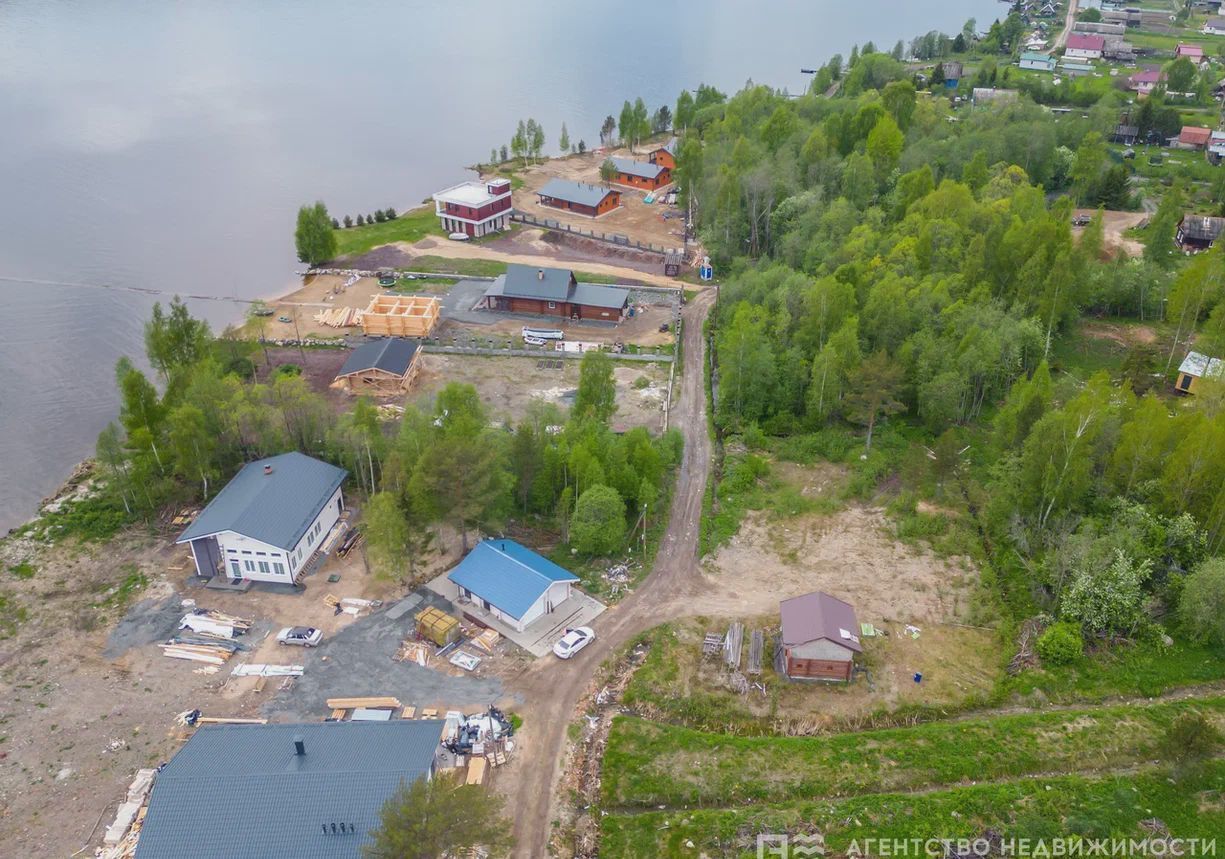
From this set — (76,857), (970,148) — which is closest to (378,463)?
(76,857)

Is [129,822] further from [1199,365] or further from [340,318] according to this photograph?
[1199,365]

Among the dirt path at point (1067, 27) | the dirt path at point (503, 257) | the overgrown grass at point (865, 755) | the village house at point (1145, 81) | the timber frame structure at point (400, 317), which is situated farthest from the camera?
the dirt path at point (1067, 27)

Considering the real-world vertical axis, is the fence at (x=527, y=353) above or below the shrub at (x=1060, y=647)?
above

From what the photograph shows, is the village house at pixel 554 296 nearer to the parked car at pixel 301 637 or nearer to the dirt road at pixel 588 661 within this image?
the dirt road at pixel 588 661

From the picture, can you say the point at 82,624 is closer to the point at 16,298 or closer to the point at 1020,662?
the point at 1020,662

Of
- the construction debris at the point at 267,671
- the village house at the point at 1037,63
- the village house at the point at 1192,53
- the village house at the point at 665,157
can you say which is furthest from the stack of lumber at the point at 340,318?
the village house at the point at 1192,53

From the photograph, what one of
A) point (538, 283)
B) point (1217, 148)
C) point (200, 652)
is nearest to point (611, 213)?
point (538, 283)
